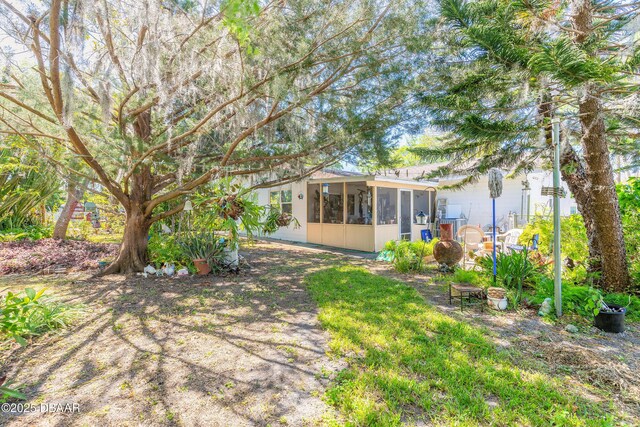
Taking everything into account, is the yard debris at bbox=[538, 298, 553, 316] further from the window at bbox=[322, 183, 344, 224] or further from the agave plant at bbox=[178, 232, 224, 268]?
the window at bbox=[322, 183, 344, 224]

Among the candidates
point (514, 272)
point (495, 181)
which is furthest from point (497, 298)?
point (495, 181)

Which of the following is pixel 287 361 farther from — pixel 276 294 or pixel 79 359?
pixel 276 294

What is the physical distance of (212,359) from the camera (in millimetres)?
3062

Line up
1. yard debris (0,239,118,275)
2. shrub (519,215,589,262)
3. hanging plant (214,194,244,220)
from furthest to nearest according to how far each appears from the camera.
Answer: yard debris (0,239,118,275)
hanging plant (214,194,244,220)
shrub (519,215,589,262)

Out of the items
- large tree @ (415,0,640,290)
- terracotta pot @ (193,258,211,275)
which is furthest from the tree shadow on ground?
large tree @ (415,0,640,290)

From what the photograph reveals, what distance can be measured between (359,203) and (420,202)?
10.3 feet

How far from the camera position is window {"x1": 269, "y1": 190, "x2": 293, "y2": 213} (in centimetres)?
1326

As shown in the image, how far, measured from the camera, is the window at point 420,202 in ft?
39.4

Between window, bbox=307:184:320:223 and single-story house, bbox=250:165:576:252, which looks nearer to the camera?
single-story house, bbox=250:165:576:252

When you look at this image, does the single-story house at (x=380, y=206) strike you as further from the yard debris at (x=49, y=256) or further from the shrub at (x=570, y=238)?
the yard debris at (x=49, y=256)

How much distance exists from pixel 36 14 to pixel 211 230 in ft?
14.9

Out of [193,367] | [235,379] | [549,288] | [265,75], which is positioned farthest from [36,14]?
[549,288]

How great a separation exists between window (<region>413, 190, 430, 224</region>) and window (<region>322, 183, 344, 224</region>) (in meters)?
2.96

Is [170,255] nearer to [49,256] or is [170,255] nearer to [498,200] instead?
[49,256]
